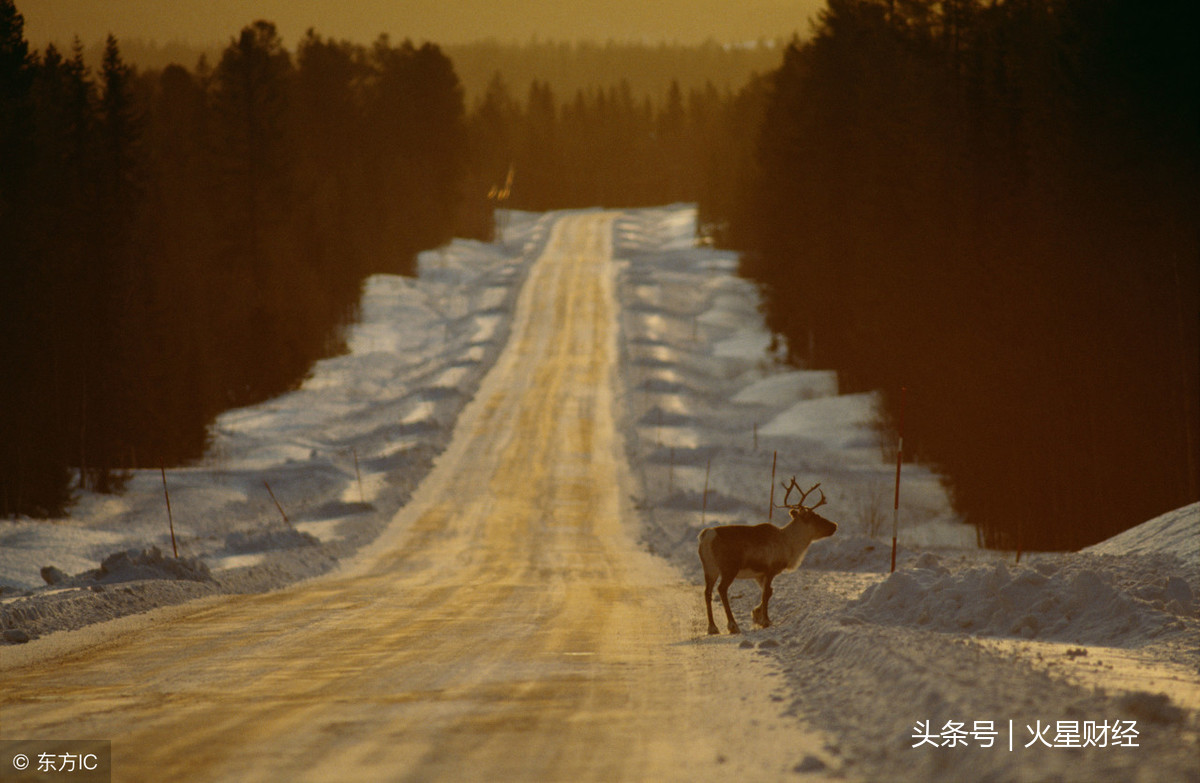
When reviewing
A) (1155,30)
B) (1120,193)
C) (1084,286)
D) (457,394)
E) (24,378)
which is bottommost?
(457,394)

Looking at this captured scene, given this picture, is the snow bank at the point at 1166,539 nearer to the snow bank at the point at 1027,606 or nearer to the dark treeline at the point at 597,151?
the snow bank at the point at 1027,606

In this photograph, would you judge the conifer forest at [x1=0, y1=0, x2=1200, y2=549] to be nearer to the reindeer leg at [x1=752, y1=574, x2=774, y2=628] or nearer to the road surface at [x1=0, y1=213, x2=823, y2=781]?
the reindeer leg at [x1=752, y1=574, x2=774, y2=628]

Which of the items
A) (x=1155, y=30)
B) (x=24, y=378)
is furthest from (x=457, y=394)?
(x=1155, y=30)

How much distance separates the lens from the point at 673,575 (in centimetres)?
2058

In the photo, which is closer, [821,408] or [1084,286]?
[1084,286]

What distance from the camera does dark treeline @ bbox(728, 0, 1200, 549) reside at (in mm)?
23406

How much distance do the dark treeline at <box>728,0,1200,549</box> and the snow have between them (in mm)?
2612

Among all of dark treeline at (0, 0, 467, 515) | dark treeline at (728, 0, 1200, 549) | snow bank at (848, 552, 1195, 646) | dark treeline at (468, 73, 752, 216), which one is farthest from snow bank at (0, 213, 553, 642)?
dark treeline at (468, 73, 752, 216)

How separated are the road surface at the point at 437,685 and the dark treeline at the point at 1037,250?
11.0 metres

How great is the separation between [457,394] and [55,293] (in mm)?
19943

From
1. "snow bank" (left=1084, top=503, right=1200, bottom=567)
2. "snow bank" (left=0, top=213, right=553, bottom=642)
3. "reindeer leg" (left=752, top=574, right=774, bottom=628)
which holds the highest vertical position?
"reindeer leg" (left=752, top=574, right=774, bottom=628)

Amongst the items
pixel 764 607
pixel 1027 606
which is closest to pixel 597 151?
pixel 764 607

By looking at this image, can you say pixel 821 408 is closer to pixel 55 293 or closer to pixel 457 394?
pixel 457 394

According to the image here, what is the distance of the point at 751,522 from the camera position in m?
27.0
